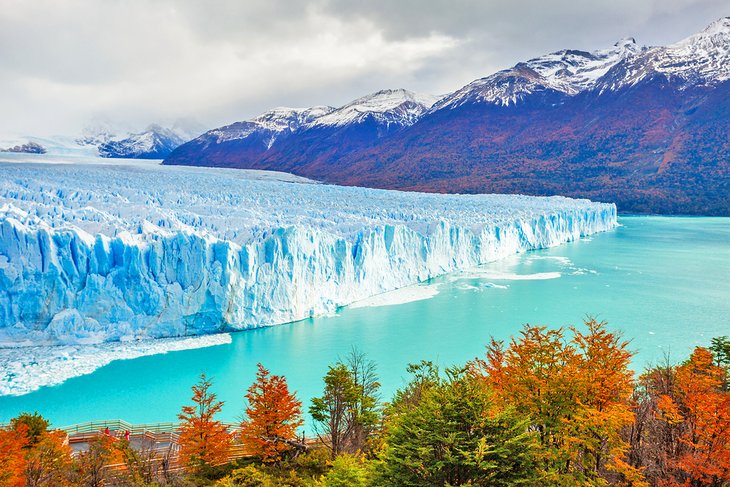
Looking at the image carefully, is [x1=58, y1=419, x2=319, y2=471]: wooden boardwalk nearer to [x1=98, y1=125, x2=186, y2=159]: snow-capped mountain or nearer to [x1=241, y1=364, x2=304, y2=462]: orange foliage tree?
[x1=241, y1=364, x2=304, y2=462]: orange foliage tree

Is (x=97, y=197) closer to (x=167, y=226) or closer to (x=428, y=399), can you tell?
(x=167, y=226)

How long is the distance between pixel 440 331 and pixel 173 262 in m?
8.82

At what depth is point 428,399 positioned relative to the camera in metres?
4.56

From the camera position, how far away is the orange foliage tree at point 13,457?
5.78 metres

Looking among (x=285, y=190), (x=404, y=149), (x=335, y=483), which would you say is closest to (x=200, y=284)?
(x=335, y=483)

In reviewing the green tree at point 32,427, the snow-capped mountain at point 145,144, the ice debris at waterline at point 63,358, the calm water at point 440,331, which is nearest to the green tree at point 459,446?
the green tree at point 32,427

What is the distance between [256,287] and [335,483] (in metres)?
11.7

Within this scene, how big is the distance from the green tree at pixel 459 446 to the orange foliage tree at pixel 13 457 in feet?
15.0

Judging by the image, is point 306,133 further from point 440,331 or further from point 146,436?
point 146,436

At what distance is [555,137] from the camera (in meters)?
81.2

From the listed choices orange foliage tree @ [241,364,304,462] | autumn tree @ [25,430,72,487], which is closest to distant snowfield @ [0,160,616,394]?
autumn tree @ [25,430,72,487]

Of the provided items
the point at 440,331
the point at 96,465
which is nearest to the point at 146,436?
the point at 96,465

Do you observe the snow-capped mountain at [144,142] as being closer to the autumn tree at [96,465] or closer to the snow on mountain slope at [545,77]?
the snow on mountain slope at [545,77]

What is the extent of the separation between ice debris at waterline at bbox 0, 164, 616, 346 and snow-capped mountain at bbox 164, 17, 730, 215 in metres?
46.6
